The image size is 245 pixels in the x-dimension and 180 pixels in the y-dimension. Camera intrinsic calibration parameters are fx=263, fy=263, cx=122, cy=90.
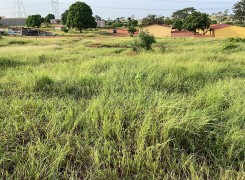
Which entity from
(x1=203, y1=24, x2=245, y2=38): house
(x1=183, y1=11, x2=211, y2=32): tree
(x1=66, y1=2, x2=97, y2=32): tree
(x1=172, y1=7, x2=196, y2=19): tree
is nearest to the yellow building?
(x1=183, y1=11, x2=211, y2=32): tree

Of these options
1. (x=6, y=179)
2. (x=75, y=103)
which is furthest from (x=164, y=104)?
(x=6, y=179)

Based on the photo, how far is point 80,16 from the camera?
48.3 meters

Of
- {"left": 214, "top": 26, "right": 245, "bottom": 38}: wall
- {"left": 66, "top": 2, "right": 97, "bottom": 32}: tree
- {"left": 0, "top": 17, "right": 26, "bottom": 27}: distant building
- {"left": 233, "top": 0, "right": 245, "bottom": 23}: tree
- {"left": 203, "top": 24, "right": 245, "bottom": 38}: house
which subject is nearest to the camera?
{"left": 203, "top": 24, "right": 245, "bottom": 38}: house

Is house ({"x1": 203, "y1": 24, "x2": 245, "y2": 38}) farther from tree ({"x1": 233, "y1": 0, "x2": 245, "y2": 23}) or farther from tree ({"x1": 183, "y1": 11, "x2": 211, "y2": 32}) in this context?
tree ({"x1": 233, "y1": 0, "x2": 245, "y2": 23})

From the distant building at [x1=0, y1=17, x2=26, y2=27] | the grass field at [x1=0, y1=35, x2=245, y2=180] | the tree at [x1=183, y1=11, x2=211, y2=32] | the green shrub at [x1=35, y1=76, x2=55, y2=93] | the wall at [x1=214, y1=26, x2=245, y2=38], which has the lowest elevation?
the grass field at [x1=0, y1=35, x2=245, y2=180]

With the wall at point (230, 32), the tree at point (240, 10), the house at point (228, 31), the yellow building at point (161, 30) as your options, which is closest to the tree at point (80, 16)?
the yellow building at point (161, 30)

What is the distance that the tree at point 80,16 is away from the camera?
48500mm

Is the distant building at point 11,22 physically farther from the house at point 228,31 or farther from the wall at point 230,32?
the wall at point 230,32

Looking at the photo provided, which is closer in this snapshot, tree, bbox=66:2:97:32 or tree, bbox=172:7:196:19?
tree, bbox=66:2:97:32

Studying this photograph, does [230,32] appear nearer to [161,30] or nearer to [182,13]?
[161,30]

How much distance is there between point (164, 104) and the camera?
3.15 meters

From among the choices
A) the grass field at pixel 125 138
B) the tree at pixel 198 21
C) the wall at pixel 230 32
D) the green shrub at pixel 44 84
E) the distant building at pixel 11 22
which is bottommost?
the grass field at pixel 125 138

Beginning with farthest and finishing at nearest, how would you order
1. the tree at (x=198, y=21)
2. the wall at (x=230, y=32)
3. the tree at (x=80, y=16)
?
the tree at (x=80, y=16), the tree at (x=198, y=21), the wall at (x=230, y=32)

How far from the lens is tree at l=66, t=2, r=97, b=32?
48.5m
